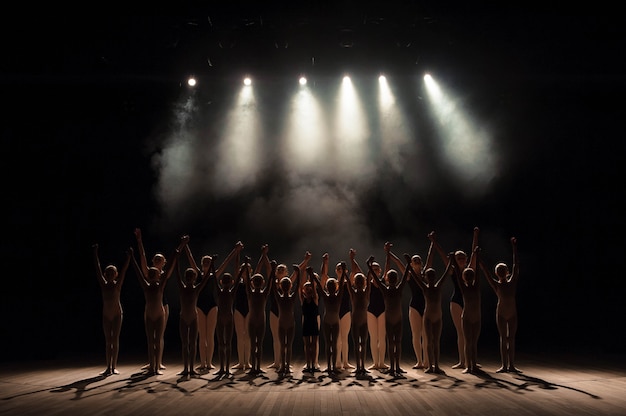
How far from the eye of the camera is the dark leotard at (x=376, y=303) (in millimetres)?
7535

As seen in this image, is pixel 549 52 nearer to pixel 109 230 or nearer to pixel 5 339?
pixel 109 230

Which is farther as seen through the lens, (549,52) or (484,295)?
(484,295)

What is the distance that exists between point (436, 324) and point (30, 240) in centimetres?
806

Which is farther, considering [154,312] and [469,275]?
[154,312]

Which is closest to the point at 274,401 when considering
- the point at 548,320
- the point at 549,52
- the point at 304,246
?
the point at 304,246

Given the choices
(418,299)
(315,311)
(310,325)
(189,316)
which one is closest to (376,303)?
(418,299)

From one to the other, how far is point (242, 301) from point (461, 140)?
19.8 ft

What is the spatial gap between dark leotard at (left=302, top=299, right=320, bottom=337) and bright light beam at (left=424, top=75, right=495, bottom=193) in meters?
5.25

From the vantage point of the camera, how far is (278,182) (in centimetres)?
1105

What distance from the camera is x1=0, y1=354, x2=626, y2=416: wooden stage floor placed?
14.9 ft

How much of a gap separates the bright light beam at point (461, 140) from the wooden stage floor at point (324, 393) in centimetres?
462

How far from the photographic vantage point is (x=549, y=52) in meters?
9.91

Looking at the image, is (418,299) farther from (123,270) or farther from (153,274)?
(123,270)

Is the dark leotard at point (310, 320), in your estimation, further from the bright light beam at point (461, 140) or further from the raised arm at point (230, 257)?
the bright light beam at point (461, 140)
